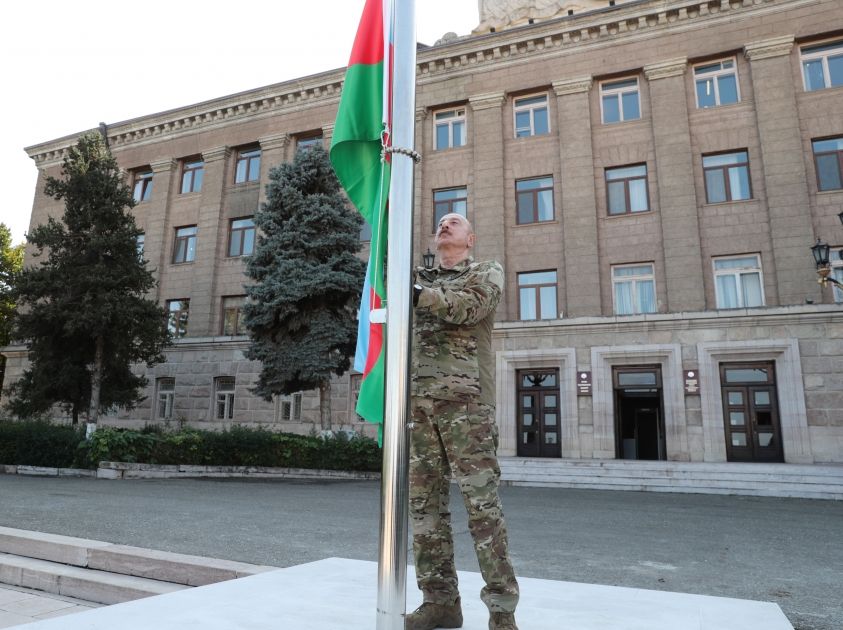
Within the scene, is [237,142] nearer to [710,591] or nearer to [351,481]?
[351,481]

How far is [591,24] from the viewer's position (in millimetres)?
22766

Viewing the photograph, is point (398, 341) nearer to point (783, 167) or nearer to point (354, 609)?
point (354, 609)

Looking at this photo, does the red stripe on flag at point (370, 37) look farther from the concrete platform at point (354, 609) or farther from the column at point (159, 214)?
the column at point (159, 214)

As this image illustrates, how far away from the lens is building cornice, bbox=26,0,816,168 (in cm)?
2166

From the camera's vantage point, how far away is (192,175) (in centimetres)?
2992

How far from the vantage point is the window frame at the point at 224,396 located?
25.9m

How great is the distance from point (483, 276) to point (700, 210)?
796 inches

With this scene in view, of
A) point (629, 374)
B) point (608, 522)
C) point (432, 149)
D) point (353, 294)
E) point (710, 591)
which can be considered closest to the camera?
point (710, 591)

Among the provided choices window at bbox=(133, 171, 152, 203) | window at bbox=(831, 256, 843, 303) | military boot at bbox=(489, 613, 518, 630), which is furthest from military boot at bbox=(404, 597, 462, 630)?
window at bbox=(133, 171, 152, 203)

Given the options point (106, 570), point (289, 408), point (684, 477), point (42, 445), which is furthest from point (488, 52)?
point (106, 570)

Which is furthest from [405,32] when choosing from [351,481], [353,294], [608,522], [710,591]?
[353,294]

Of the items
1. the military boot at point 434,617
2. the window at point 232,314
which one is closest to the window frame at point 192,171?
the window at point 232,314

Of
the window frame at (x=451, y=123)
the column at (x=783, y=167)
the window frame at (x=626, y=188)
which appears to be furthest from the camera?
the window frame at (x=451, y=123)

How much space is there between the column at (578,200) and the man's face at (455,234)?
61.1 feet
